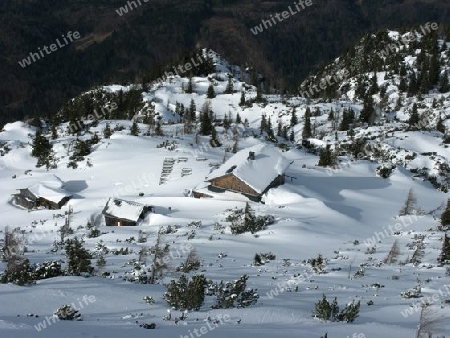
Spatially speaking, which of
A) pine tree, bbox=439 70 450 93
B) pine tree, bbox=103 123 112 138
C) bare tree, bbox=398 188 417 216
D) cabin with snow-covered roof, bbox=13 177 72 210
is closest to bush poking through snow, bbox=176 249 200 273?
bare tree, bbox=398 188 417 216

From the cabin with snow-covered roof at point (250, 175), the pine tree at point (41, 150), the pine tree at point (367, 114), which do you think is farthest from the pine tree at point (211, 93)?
the cabin with snow-covered roof at point (250, 175)

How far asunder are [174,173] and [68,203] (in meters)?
11.6

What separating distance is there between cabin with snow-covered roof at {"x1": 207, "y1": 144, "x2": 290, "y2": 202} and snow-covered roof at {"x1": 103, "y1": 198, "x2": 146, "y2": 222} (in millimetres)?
7630

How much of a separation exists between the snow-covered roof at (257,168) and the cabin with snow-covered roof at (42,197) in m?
15.9

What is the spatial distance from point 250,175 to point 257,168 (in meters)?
1.61

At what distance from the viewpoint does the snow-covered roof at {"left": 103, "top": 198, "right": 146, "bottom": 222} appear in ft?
123

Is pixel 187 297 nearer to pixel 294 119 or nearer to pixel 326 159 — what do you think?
pixel 326 159

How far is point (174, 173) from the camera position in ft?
157

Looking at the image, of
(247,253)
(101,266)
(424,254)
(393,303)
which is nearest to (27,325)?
(101,266)

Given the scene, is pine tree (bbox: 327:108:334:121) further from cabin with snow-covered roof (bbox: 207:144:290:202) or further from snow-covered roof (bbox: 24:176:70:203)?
snow-covered roof (bbox: 24:176:70:203)

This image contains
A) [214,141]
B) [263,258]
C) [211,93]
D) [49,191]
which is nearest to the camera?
[263,258]

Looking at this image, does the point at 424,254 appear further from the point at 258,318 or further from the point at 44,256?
the point at 44,256

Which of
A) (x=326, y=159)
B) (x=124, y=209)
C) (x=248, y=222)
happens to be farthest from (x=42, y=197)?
(x=326, y=159)

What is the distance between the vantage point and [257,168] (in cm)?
4197
